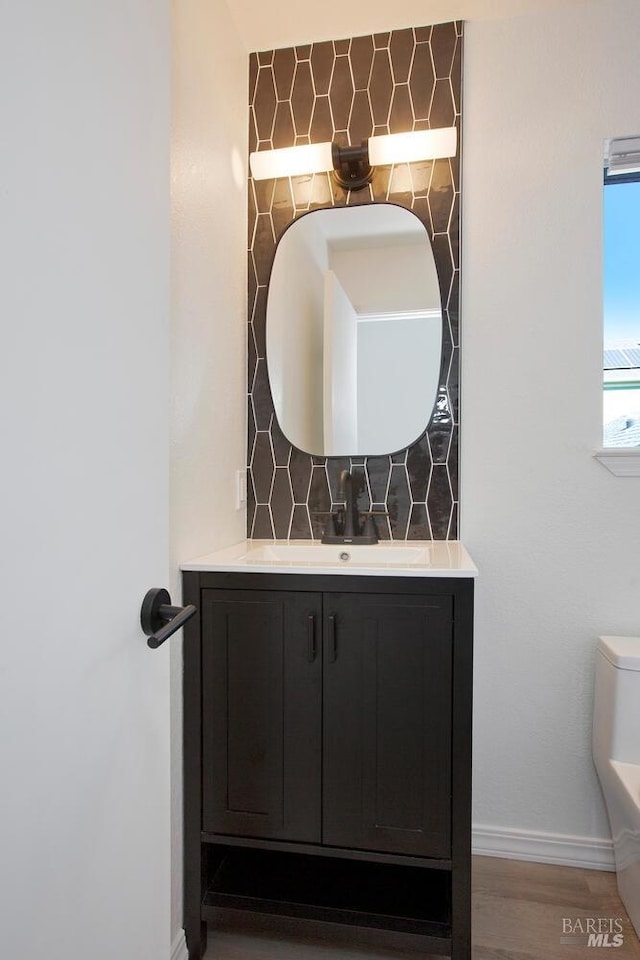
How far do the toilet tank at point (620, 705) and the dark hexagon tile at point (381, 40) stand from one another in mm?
2111

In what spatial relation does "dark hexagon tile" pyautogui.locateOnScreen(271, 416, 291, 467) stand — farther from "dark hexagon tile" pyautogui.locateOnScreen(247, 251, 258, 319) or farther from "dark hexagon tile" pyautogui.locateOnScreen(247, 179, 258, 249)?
"dark hexagon tile" pyautogui.locateOnScreen(247, 179, 258, 249)

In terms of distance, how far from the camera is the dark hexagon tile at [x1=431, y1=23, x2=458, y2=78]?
1965 millimetres

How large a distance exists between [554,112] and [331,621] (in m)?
1.78

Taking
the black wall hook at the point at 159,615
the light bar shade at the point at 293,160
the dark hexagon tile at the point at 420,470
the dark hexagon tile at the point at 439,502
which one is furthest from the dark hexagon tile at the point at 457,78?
the black wall hook at the point at 159,615

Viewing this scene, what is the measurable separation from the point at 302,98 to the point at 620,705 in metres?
2.23

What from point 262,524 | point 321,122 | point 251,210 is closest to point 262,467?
point 262,524

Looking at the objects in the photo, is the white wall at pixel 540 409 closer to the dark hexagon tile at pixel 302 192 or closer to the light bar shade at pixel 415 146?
the light bar shade at pixel 415 146

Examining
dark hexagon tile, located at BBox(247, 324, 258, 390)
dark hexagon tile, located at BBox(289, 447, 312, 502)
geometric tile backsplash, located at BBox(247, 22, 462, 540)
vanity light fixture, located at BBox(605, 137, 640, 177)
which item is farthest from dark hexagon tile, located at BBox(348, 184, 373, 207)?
dark hexagon tile, located at BBox(289, 447, 312, 502)

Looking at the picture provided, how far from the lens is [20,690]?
53cm

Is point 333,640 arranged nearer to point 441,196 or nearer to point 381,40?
point 441,196

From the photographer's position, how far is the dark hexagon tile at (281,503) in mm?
2080

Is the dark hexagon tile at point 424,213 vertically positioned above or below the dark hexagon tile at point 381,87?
below

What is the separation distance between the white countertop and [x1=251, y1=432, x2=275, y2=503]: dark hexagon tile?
0.58ft

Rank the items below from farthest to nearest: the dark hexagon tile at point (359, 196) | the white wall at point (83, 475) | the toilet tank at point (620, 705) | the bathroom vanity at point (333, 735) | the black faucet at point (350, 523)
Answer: the dark hexagon tile at point (359, 196) < the black faucet at point (350, 523) < the toilet tank at point (620, 705) < the bathroom vanity at point (333, 735) < the white wall at point (83, 475)
